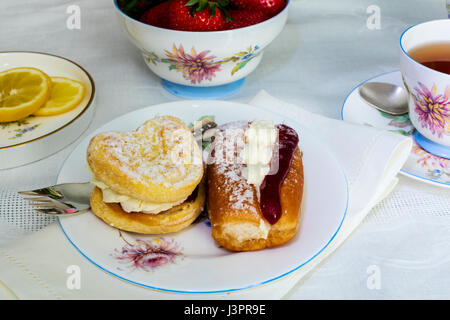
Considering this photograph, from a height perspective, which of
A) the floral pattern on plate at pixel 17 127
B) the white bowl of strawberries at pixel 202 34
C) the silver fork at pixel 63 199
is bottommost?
the floral pattern on plate at pixel 17 127

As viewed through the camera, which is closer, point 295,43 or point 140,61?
point 140,61

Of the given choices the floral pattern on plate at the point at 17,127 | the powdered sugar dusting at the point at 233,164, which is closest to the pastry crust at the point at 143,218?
the powdered sugar dusting at the point at 233,164

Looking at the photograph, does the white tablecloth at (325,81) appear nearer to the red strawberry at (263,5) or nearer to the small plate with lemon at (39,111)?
the small plate with lemon at (39,111)

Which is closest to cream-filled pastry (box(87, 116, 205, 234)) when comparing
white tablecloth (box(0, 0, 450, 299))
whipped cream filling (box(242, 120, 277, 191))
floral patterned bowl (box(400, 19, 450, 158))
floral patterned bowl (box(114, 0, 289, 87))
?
whipped cream filling (box(242, 120, 277, 191))

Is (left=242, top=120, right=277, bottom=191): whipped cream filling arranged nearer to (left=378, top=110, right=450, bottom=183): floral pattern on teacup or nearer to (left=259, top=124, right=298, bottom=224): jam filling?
(left=259, top=124, right=298, bottom=224): jam filling

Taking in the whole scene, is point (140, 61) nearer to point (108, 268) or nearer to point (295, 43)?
point (295, 43)

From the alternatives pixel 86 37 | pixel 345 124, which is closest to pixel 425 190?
pixel 345 124
